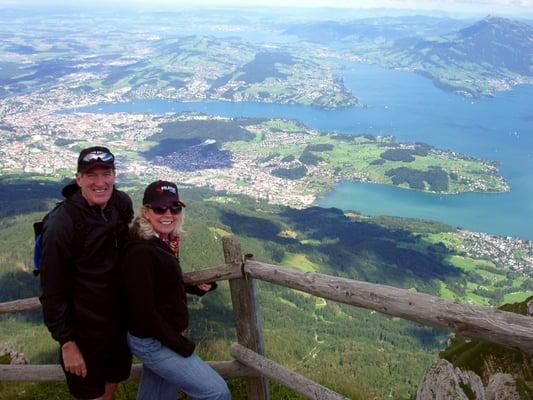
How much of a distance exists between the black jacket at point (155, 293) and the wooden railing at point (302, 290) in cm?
71

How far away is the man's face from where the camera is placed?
421 cm

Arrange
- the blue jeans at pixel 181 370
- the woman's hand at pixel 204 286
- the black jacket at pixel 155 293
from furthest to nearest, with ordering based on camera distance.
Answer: the woman's hand at pixel 204 286, the blue jeans at pixel 181 370, the black jacket at pixel 155 293

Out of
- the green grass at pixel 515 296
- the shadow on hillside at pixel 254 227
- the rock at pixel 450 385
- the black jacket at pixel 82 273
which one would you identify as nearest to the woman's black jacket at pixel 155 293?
the black jacket at pixel 82 273

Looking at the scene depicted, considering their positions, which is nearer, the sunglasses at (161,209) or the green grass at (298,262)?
the sunglasses at (161,209)

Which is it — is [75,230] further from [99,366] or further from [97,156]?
[99,366]

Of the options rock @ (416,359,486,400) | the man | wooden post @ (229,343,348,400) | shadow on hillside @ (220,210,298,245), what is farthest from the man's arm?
shadow on hillside @ (220,210,298,245)

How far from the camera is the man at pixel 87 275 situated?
4.00 m

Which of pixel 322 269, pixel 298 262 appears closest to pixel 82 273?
pixel 322 269

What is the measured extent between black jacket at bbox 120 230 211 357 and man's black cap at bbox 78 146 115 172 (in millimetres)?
714

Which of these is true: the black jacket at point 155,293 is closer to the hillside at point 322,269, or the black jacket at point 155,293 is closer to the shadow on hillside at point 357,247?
the hillside at point 322,269

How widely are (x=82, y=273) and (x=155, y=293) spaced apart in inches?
25.8

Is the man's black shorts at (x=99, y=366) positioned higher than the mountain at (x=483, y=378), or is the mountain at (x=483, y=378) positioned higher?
the man's black shorts at (x=99, y=366)

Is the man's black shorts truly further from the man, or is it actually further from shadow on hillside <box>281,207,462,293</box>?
shadow on hillside <box>281,207,462,293</box>

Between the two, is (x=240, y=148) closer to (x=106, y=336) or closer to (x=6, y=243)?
(x=6, y=243)
